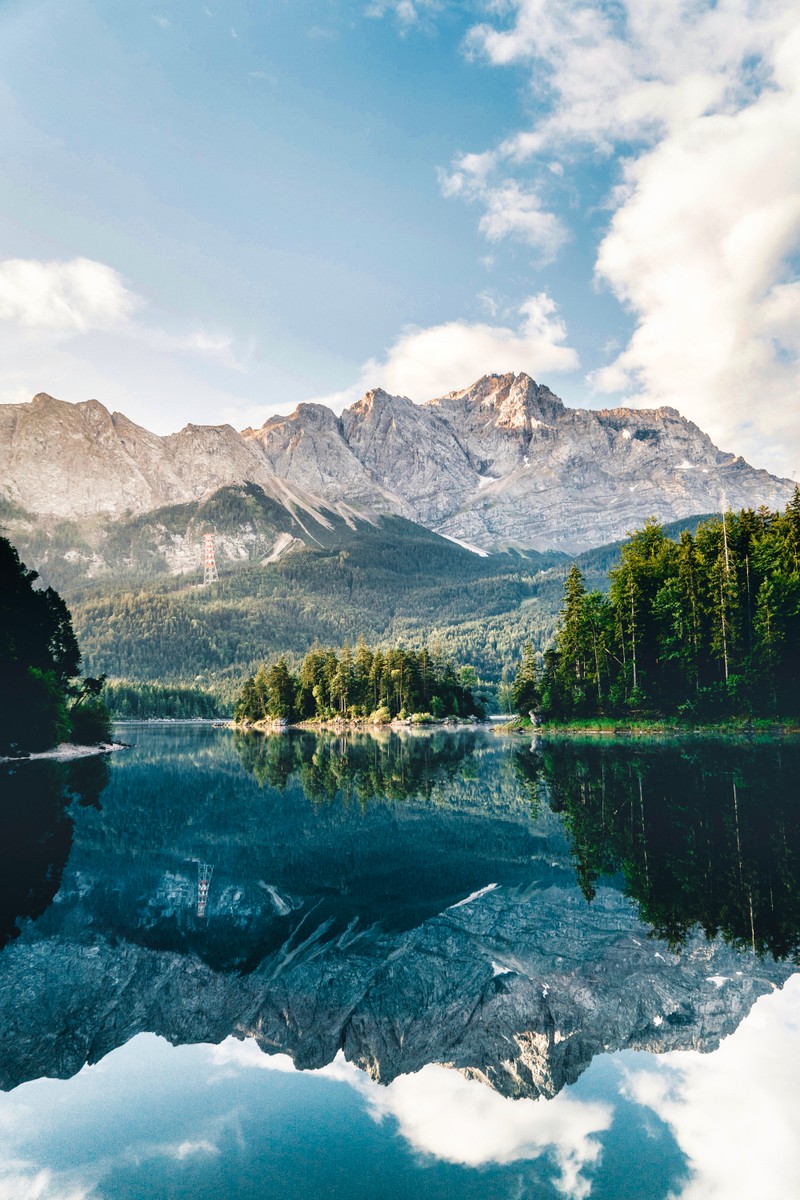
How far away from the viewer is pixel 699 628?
62156mm

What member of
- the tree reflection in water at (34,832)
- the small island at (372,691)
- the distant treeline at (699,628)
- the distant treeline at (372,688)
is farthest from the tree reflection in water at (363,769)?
the distant treeline at (372,688)

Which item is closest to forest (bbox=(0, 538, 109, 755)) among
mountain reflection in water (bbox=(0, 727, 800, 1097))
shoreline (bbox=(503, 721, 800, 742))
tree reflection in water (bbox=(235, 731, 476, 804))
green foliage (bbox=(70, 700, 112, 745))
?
green foliage (bbox=(70, 700, 112, 745))

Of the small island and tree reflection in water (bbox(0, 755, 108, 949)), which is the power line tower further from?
the small island

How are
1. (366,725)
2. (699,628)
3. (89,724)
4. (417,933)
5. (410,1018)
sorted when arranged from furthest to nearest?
(366,725)
(89,724)
(699,628)
(417,933)
(410,1018)

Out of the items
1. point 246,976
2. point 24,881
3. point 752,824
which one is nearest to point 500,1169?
point 246,976

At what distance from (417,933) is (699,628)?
187 feet

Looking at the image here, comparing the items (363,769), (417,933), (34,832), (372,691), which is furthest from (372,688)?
(417,933)

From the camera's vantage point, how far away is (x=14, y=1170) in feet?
21.6

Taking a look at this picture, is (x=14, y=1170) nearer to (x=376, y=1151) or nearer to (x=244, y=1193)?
(x=244, y=1193)

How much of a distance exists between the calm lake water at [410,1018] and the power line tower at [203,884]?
0.12 meters

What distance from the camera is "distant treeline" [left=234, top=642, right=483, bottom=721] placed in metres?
126

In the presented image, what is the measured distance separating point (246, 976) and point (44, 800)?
975 inches

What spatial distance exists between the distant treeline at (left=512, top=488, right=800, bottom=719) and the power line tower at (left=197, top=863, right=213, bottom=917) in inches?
2056

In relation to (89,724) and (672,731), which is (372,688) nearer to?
(89,724)
